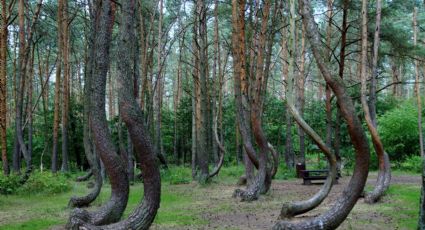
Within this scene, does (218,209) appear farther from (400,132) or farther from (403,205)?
(400,132)

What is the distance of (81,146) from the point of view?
26.5 meters

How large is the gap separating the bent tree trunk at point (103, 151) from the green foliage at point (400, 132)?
1740 centimetres

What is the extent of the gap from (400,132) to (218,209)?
48.1 ft

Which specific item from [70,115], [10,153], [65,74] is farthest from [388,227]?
[10,153]

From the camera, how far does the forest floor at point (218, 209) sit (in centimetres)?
836

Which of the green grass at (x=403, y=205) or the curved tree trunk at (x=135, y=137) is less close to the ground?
the curved tree trunk at (x=135, y=137)

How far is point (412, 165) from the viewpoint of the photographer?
20234 mm

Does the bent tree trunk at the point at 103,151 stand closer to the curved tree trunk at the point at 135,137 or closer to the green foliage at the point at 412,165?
the curved tree trunk at the point at 135,137

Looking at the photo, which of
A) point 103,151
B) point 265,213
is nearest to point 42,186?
point 103,151

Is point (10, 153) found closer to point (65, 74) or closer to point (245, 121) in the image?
point (65, 74)

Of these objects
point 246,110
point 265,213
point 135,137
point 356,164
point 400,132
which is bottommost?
point 265,213

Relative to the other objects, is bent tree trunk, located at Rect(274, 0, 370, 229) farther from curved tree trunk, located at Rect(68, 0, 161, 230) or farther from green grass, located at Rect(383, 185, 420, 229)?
curved tree trunk, located at Rect(68, 0, 161, 230)

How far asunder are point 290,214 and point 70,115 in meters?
20.8

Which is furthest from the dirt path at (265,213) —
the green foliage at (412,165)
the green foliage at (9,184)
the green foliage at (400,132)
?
the green foliage at (400,132)
